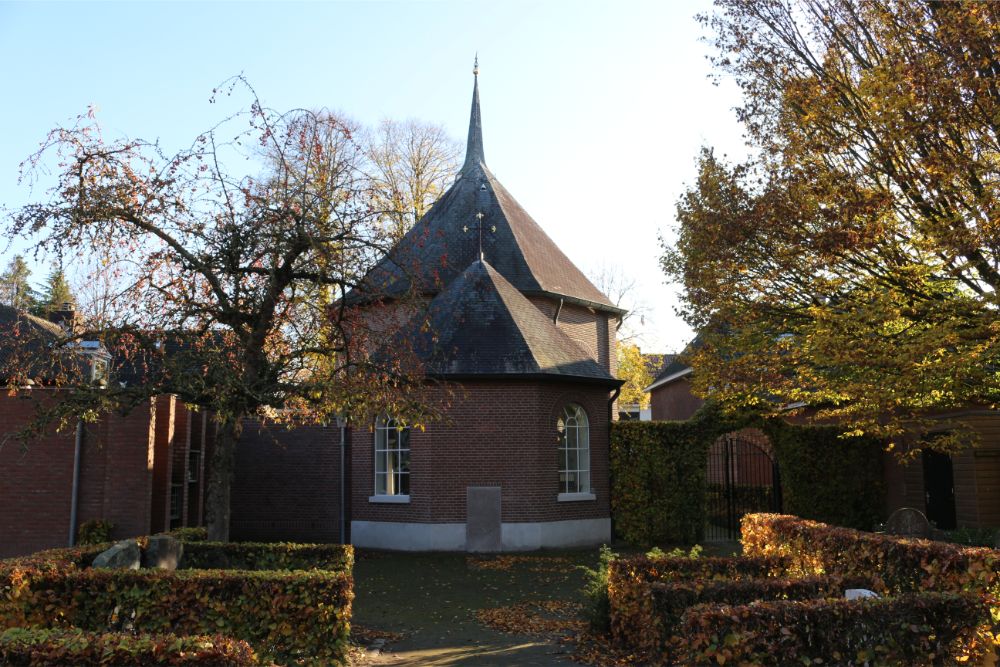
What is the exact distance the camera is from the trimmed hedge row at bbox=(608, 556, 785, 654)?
8961 mm

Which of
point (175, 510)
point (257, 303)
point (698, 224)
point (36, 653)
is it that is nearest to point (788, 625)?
point (36, 653)

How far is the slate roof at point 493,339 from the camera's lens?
19.3 meters

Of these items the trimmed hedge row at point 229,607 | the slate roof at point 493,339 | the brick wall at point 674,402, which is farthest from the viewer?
the brick wall at point 674,402

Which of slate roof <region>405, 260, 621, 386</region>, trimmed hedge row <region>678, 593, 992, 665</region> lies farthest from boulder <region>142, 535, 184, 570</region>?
slate roof <region>405, 260, 621, 386</region>

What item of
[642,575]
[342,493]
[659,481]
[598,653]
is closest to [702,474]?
A: [659,481]

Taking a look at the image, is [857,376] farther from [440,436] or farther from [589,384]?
[440,436]

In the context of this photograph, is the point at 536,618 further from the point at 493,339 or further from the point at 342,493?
the point at 342,493

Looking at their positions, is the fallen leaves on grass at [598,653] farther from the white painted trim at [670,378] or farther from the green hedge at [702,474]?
the white painted trim at [670,378]

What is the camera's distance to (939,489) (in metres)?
20.0

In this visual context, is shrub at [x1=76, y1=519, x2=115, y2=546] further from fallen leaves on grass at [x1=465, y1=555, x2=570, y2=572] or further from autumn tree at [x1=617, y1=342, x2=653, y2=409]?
autumn tree at [x1=617, y1=342, x2=653, y2=409]

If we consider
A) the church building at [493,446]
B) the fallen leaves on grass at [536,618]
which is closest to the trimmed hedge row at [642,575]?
the fallen leaves on grass at [536,618]

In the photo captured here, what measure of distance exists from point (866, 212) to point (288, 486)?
16.1 meters

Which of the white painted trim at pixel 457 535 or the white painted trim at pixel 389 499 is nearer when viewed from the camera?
the white painted trim at pixel 457 535

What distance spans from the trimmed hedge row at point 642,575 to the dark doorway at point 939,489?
41.2 feet
